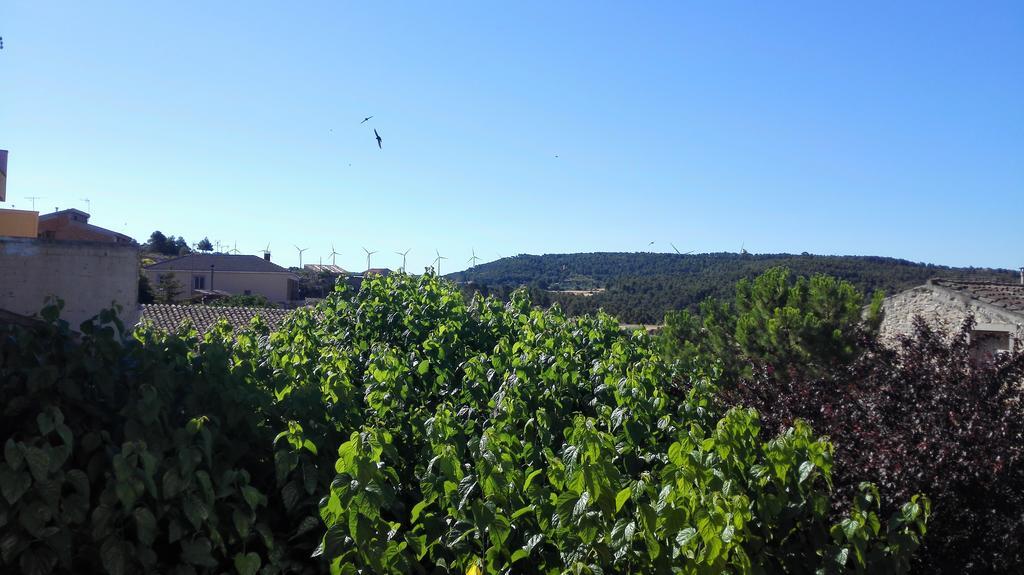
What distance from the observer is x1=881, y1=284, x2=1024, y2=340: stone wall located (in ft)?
53.1

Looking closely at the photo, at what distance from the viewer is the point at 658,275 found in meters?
46.8

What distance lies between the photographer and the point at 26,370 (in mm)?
3768

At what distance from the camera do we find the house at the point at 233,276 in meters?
58.6

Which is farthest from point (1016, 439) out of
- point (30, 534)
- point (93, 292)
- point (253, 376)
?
point (93, 292)

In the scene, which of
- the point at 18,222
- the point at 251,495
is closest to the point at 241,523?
the point at 251,495

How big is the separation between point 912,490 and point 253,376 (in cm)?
413

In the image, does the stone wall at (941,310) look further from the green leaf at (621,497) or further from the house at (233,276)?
the house at (233,276)

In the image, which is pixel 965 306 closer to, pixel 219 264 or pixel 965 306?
pixel 965 306

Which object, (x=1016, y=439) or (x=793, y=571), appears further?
(x=1016, y=439)

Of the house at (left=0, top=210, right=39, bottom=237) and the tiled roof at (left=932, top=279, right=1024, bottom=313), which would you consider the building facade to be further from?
the house at (left=0, top=210, right=39, bottom=237)

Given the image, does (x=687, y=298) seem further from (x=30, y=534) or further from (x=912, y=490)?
(x=30, y=534)

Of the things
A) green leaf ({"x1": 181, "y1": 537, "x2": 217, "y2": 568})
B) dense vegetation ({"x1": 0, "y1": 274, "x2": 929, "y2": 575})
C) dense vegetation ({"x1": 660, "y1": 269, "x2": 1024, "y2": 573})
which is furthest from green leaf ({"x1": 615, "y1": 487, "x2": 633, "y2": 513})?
dense vegetation ({"x1": 660, "y1": 269, "x2": 1024, "y2": 573})

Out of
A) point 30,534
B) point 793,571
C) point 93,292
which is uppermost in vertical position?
point 93,292

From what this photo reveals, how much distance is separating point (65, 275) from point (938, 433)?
25.6 ft
